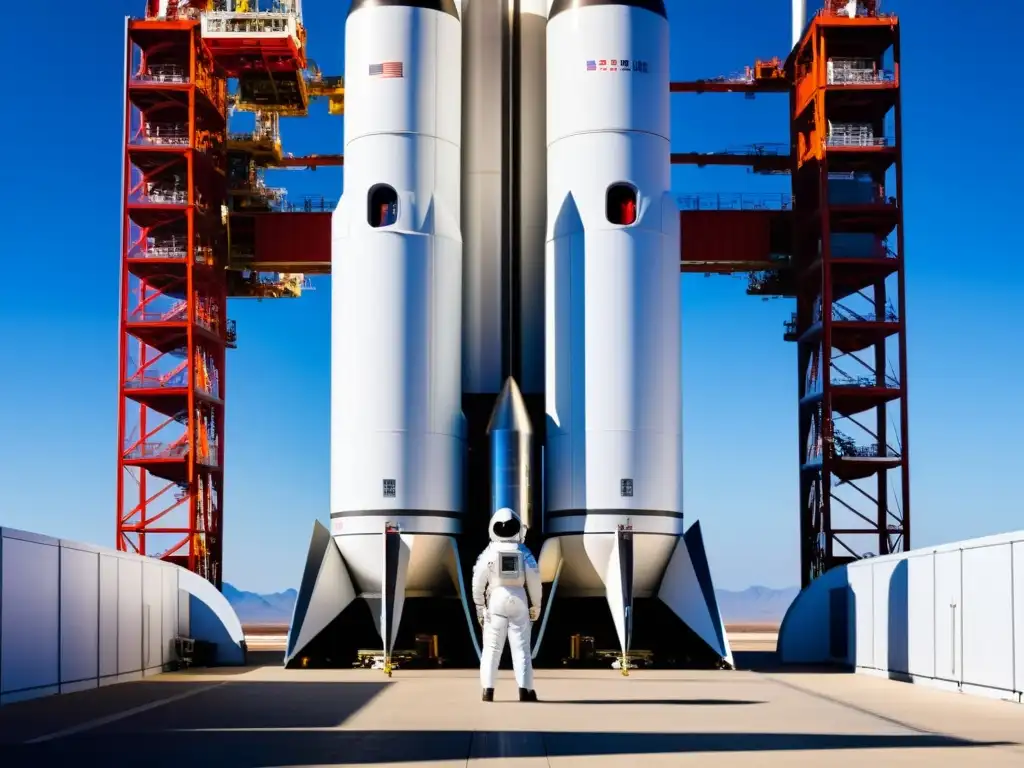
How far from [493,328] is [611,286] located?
11.7 feet

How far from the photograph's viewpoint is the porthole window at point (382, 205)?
3462 cm

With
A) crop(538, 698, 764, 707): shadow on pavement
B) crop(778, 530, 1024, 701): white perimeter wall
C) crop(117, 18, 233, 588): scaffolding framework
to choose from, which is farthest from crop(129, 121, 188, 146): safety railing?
crop(538, 698, 764, 707): shadow on pavement

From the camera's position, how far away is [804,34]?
5191cm

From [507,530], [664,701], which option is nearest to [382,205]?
[507,530]

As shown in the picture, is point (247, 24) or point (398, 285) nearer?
point (398, 285)

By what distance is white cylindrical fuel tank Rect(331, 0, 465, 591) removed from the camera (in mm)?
33344

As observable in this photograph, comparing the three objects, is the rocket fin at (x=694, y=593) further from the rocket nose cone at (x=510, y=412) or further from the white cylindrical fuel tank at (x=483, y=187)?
the white cylindrical fuel tank at (x=483, y=187)

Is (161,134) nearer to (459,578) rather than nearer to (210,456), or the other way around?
(210,456)

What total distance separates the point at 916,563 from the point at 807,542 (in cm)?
2343

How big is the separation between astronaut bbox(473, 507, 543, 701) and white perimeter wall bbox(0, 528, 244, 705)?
23.2 feet

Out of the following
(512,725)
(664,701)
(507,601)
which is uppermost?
(507,601)

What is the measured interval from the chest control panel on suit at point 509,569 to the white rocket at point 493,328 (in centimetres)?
964

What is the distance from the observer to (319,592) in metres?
33.0

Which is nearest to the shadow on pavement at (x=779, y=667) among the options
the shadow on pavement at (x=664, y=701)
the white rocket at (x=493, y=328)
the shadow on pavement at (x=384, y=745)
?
the white rocket at (x=493, y=328)
